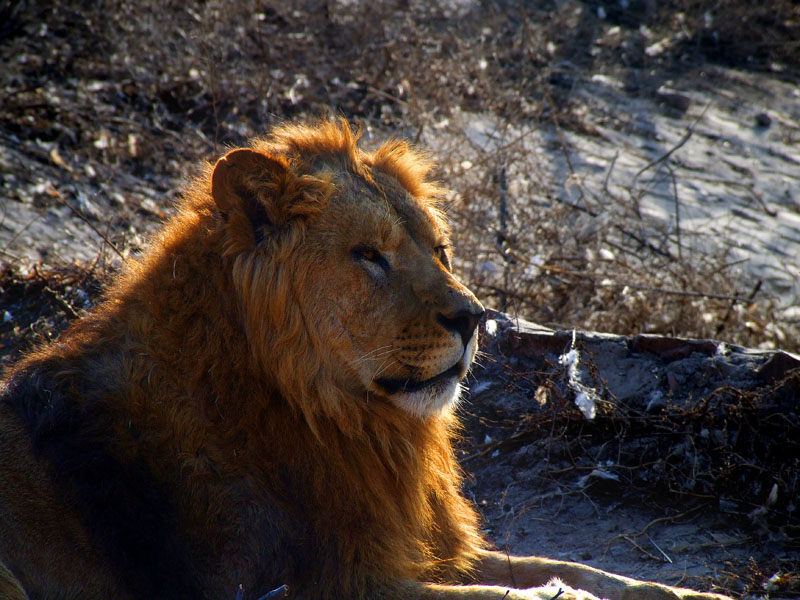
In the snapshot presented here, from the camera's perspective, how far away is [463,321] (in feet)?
9.12

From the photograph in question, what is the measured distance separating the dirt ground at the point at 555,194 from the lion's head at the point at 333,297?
3.77 ft

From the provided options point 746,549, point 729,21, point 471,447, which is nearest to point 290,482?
point 471,447

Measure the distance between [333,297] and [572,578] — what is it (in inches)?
54.5

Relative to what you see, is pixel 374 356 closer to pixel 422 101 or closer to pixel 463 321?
pixel 463 321

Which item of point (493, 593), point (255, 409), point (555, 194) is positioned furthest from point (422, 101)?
point (493, 593)

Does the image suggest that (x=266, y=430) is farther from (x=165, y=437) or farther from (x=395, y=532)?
(x=395, y=532)

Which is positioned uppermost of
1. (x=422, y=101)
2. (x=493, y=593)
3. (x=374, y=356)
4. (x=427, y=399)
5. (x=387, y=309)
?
(x=387, y=309)

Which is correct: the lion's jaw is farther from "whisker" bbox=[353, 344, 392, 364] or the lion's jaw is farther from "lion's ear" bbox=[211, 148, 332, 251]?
"lion's ear" bbox=[211, 148, 332, 251]

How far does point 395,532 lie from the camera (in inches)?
111

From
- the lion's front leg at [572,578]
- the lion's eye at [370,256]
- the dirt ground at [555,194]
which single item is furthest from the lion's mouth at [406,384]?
the dirt ground at [555,194]

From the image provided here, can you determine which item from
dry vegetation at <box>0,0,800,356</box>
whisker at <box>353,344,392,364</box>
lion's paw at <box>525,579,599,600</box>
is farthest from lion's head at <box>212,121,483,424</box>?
dry vegetation at <box>0,0,800,356</box>

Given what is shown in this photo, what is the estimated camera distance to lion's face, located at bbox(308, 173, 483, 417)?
2.73 m

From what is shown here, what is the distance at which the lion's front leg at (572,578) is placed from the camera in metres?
2.79

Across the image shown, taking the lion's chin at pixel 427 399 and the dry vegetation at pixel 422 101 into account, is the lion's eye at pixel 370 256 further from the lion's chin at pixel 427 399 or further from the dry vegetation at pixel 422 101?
the dry vegetation at pixel 422 101
